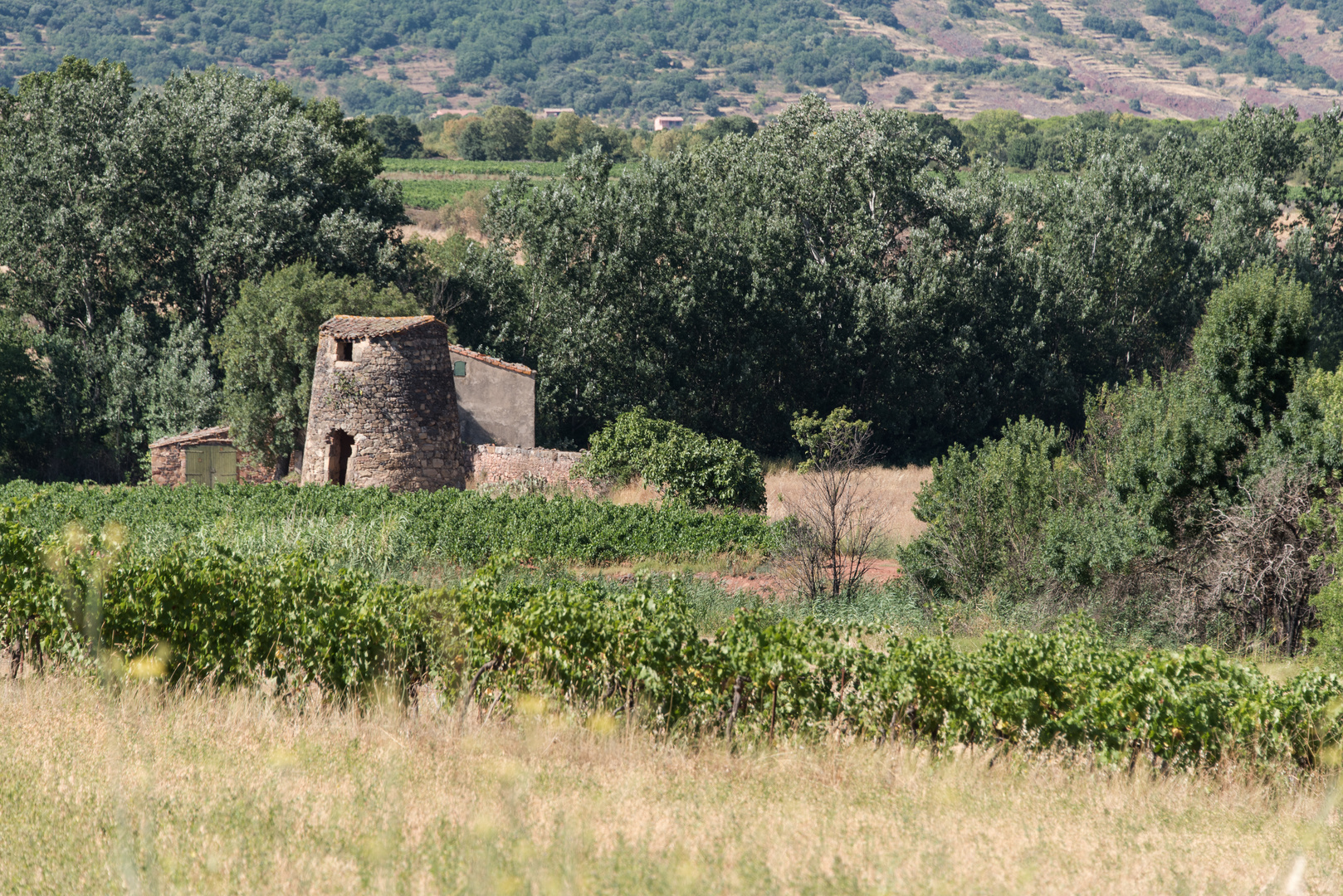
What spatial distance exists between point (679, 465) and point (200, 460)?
42.5 ft

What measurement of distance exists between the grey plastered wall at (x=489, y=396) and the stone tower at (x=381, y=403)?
5.49m

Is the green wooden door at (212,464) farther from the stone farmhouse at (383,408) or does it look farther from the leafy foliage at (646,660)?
the leafy foliage at (646,660)

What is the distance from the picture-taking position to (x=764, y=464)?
3241 centimetres

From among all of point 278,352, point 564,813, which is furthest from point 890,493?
point 564,813

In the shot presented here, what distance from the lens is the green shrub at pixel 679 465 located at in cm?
2241

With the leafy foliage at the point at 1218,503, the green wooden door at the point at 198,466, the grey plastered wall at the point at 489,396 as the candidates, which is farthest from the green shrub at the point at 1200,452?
the green wooden door at the point at 198,466

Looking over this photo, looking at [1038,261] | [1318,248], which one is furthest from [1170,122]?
[1038,261]

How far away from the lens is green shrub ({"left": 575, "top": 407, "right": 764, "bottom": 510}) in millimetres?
22406

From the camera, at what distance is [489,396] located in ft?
92.5

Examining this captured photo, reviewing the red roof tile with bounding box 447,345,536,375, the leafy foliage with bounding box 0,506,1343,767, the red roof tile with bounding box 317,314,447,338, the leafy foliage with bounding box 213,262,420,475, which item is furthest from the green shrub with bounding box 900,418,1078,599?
the leafy foliage with bounding box 213,262,420,475

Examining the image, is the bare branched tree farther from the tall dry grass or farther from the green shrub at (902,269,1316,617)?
the green shrub at (902,269,1316,617)

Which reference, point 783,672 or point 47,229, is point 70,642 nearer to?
point 783,672

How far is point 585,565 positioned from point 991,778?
453 inches

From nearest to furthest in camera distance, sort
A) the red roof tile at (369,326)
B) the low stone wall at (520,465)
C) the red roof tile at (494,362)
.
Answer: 1. the red roof tile at (369,326)
2. the low stone wall at (520,465)
3. the red roof tile at (494,362)
